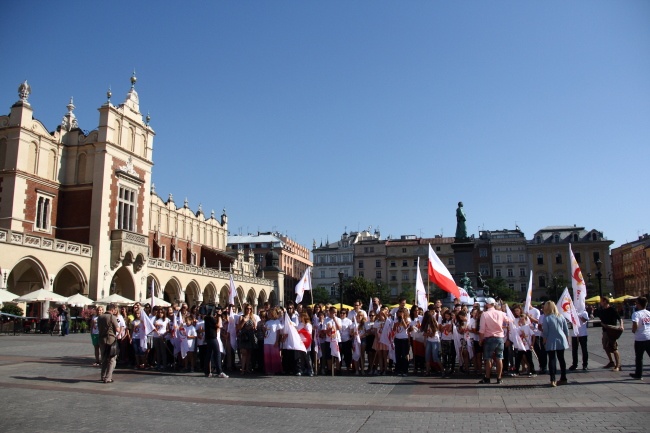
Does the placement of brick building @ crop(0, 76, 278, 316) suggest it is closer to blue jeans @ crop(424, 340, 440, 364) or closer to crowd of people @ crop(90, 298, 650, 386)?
crowd of people @ crop(90, 298, 650, 386)

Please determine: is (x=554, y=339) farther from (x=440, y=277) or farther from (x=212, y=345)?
(x=212, y=345)

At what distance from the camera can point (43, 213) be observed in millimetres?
38406

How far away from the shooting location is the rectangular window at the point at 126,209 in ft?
133

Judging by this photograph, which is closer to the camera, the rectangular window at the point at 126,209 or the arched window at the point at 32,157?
the arched window at the point at 32,157

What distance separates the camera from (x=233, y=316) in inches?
625

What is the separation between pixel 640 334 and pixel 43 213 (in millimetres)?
37857

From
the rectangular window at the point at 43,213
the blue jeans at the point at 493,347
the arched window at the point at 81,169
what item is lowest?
the blue jeans at the point at 493,347

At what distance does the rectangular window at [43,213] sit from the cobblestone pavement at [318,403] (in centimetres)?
2633

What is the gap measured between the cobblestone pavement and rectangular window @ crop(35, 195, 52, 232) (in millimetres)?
26329

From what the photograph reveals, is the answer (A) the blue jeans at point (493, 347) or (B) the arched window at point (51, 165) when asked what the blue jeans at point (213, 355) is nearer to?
(A) the blue jeans at point (493, 347)

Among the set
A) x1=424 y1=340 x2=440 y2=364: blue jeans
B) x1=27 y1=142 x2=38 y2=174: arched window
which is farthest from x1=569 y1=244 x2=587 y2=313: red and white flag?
x1=27 y1=142 x2=38 y2=174: arched window

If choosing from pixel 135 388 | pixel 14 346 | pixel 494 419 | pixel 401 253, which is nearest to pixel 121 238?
pixel 14 346

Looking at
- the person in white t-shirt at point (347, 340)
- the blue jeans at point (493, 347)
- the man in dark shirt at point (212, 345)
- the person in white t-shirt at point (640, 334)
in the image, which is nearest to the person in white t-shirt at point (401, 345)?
the person in white t-shirt at point (347, 340)

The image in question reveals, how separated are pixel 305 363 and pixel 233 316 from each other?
256cm
